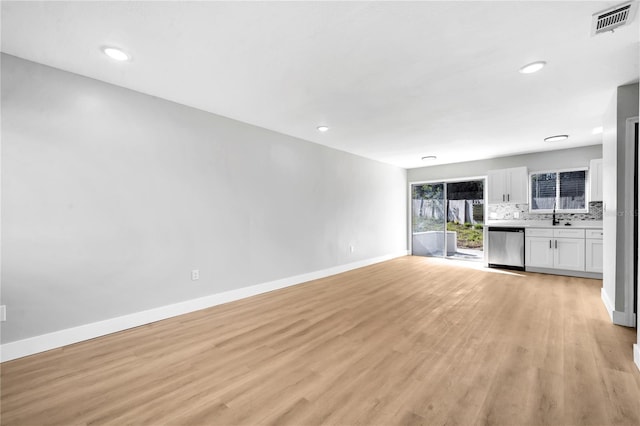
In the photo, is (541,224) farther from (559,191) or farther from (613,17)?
(613,17)

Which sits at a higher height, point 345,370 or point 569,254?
point 569,254

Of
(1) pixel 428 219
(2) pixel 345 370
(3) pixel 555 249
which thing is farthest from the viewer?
(1) pixel 428 219

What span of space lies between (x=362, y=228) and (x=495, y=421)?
4.87 metres

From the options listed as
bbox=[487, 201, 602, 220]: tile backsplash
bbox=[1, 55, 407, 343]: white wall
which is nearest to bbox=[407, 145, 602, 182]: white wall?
bbox=[487, 201, 602, 220]: tile backsplash

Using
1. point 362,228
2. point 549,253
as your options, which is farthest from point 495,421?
point 549,253

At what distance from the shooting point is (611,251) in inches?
126

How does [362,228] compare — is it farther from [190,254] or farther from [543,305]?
[190,254]

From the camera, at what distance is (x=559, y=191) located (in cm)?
579

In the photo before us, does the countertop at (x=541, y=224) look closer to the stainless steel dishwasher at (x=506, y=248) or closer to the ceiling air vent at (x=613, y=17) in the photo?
the stainless steel dishwasher at (x=506, y=248)

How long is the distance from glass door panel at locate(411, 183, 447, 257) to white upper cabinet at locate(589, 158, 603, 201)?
9.39 ft

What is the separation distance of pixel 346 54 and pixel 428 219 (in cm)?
637

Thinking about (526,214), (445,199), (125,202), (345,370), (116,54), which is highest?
(116,54)

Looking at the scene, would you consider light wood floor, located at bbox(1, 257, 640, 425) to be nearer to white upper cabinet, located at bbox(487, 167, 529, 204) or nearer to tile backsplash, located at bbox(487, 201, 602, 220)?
tile backsplash, located at bbox(487, 201, 602, 220)

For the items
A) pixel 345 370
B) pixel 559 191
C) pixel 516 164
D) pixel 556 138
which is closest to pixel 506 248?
pixel 559 191
